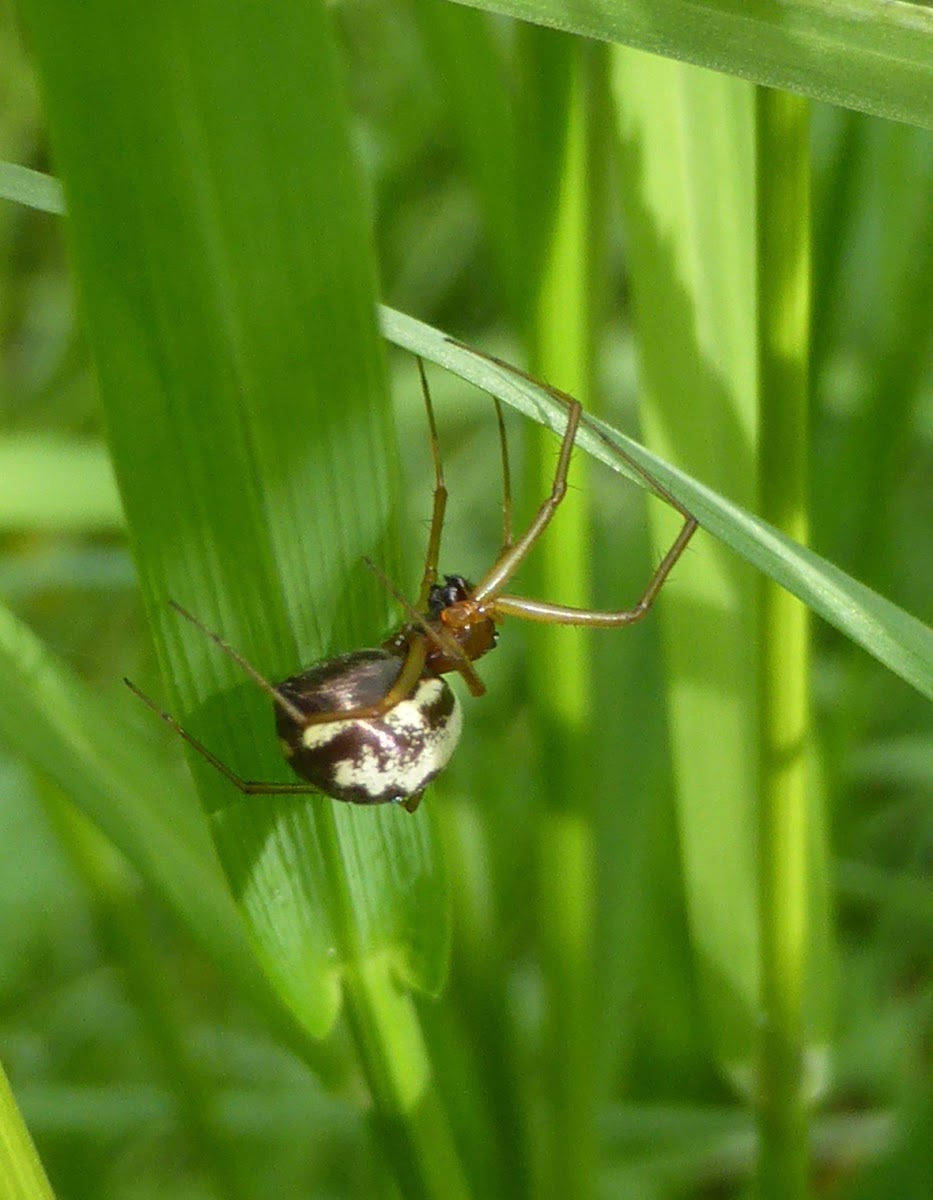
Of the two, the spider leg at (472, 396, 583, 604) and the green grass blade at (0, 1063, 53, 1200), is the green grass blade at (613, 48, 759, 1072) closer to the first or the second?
the spider leg at (472, 396, 583, 604)

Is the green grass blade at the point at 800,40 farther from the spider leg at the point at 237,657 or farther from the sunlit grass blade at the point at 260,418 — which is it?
the spider leg at the point at 237,657

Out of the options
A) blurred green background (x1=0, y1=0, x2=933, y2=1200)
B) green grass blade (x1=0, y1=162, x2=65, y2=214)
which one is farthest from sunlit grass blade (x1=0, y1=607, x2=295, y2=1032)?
green grass blade (x1=0, y1=162, x2=65, y2=214)

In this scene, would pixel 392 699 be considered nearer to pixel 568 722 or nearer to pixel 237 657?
pixel 568 722

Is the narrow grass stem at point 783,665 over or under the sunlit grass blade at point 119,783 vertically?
over

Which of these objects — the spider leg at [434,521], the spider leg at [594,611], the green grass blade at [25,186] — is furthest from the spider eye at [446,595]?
the green grass blade at [25,186]

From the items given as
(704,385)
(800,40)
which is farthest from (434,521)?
(800,40)

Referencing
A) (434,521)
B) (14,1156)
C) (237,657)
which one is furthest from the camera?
(434,521)

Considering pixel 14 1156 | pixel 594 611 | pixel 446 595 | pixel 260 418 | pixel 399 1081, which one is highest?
pixel 446 595
